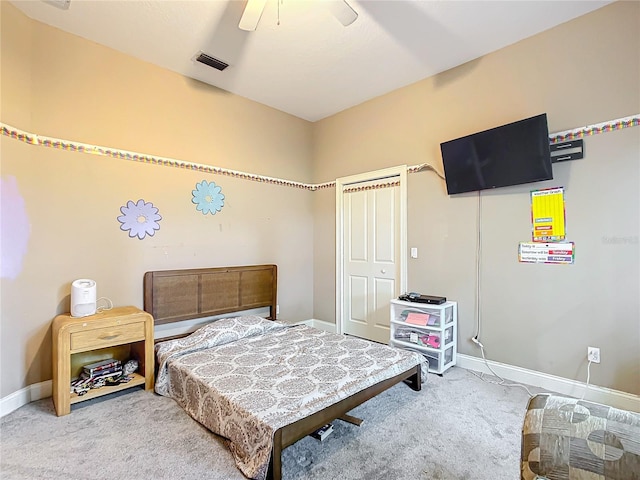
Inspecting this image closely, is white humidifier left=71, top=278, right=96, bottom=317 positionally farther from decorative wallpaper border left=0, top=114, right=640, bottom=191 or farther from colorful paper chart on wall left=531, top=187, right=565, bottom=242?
colorful paper chart on wall left=531, top=187, right=565, bottom=242

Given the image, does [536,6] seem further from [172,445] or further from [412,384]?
[172,445]

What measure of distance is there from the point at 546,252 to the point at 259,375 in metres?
2.59

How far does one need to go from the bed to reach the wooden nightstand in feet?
0.64

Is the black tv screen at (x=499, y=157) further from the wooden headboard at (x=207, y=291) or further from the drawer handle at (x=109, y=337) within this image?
the drawer handle at (x=109, y=337)

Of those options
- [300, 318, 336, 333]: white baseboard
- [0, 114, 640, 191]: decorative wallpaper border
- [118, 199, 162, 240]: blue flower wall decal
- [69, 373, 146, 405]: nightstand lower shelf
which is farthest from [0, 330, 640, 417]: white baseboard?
[0, 114, 640, 191]: decorative wallpaper border

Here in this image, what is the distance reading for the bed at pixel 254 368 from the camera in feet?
5.73

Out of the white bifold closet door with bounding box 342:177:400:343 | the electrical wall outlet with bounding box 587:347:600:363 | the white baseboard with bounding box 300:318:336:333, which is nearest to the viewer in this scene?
the electrical wall outlet with bounding box 587:347:600:363

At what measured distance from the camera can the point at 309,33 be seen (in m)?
2.69

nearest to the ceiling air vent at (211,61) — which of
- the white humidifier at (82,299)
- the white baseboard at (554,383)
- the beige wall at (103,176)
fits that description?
the beige wall at (103,176)

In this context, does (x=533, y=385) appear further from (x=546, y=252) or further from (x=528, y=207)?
(x=528, y=207)

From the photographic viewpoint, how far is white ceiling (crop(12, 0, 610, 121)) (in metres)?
2.42

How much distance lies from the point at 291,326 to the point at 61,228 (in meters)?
2.33

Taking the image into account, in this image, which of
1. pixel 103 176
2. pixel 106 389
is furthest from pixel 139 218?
pixel 106 389

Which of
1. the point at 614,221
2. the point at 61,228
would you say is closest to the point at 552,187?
the point at 614,221
